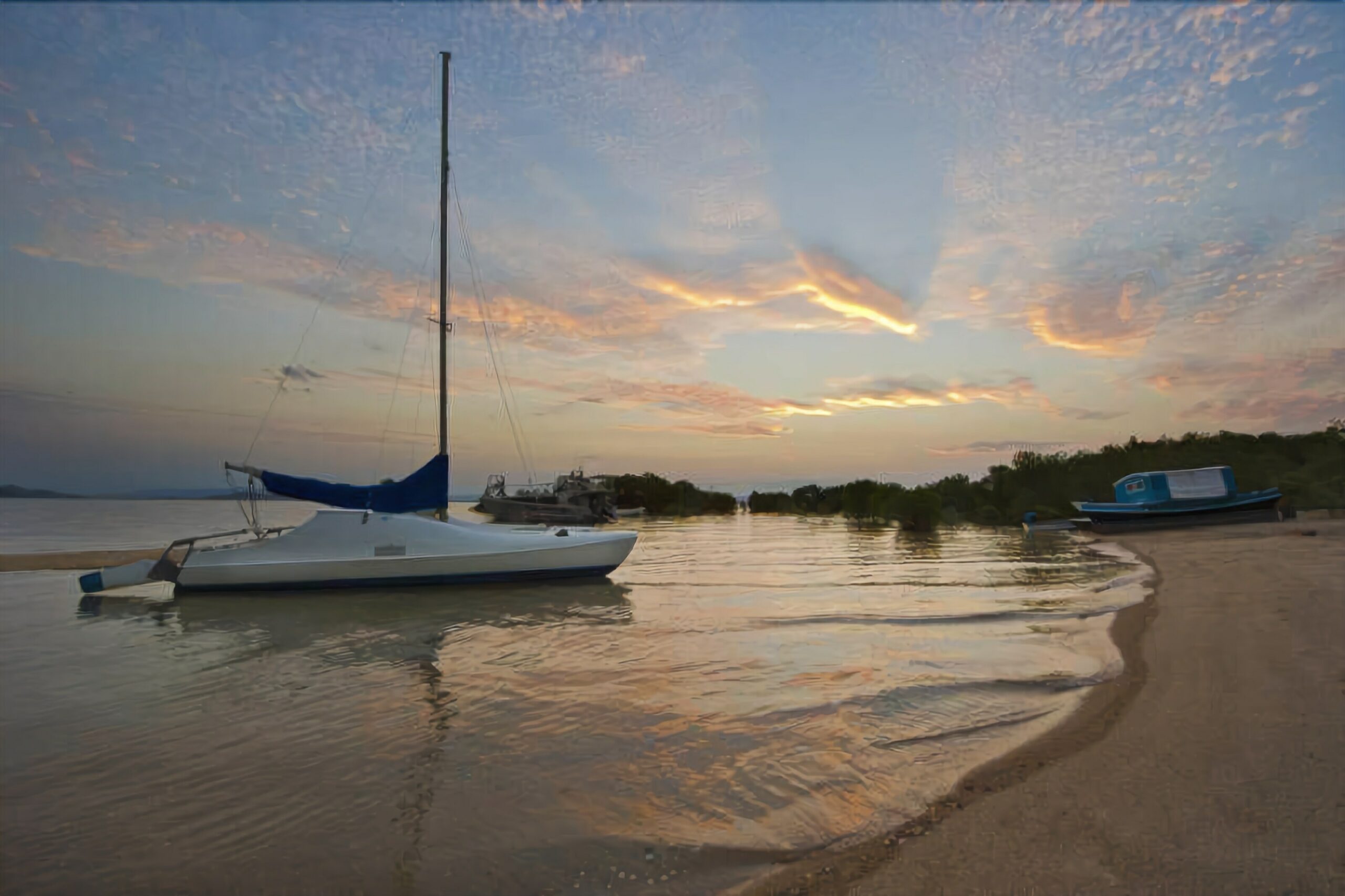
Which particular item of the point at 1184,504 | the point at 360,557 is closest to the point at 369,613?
the point at 360,557

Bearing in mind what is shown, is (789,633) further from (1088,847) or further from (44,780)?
(44,780)

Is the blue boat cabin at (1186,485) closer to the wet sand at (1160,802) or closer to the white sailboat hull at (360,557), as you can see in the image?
the wet sand at (1160,802)

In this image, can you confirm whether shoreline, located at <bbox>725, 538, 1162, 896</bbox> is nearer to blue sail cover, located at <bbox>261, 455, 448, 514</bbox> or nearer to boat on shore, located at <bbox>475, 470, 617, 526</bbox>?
blue sail cover, located at <bbox>261, 455, 448, 514</bbox>

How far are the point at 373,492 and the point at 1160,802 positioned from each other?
52.5 ft

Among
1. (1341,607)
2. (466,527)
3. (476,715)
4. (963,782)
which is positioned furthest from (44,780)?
(1341,607)

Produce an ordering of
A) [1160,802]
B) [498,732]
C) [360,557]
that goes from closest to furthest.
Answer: [1160,802] < [498,732] < [360,557]

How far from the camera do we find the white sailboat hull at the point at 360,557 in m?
16.1

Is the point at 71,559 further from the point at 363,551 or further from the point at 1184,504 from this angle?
the point at 1184,504

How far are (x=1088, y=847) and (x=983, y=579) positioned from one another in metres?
16.1

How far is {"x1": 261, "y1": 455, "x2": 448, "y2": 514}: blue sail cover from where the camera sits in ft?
54.5

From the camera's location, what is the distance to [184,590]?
653 inches

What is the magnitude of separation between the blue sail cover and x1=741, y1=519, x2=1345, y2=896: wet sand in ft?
47.4

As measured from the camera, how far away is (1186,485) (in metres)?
37.8

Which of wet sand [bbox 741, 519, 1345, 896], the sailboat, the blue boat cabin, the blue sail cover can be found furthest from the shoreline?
Answer: the blue boat cabin
